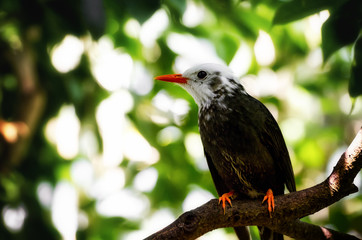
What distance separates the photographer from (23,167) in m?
5.46

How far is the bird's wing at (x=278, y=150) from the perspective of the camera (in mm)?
3682

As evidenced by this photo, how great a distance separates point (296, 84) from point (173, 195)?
234cm

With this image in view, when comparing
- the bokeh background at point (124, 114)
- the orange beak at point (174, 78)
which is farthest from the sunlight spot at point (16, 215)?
the orange beak at point (174, 78)

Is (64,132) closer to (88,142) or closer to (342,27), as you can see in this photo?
(88,142)

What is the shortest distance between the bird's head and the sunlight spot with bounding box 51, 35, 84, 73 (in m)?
1.43

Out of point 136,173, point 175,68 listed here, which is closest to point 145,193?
point 136,173

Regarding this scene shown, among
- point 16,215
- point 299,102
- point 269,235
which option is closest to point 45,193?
point 16,215

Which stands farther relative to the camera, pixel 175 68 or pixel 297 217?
pixel 175 68

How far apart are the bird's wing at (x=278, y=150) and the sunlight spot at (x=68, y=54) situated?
101 inches

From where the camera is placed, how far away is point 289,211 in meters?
2.85

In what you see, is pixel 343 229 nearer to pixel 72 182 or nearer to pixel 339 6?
pixel 339 6

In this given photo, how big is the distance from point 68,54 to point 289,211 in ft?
11.2

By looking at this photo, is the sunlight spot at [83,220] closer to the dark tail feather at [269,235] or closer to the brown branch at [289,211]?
the dark tail feather at [269,235]

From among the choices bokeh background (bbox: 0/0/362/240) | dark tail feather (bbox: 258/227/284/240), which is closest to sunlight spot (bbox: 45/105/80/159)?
bokeh background (bbox: 0/0/362/240)
